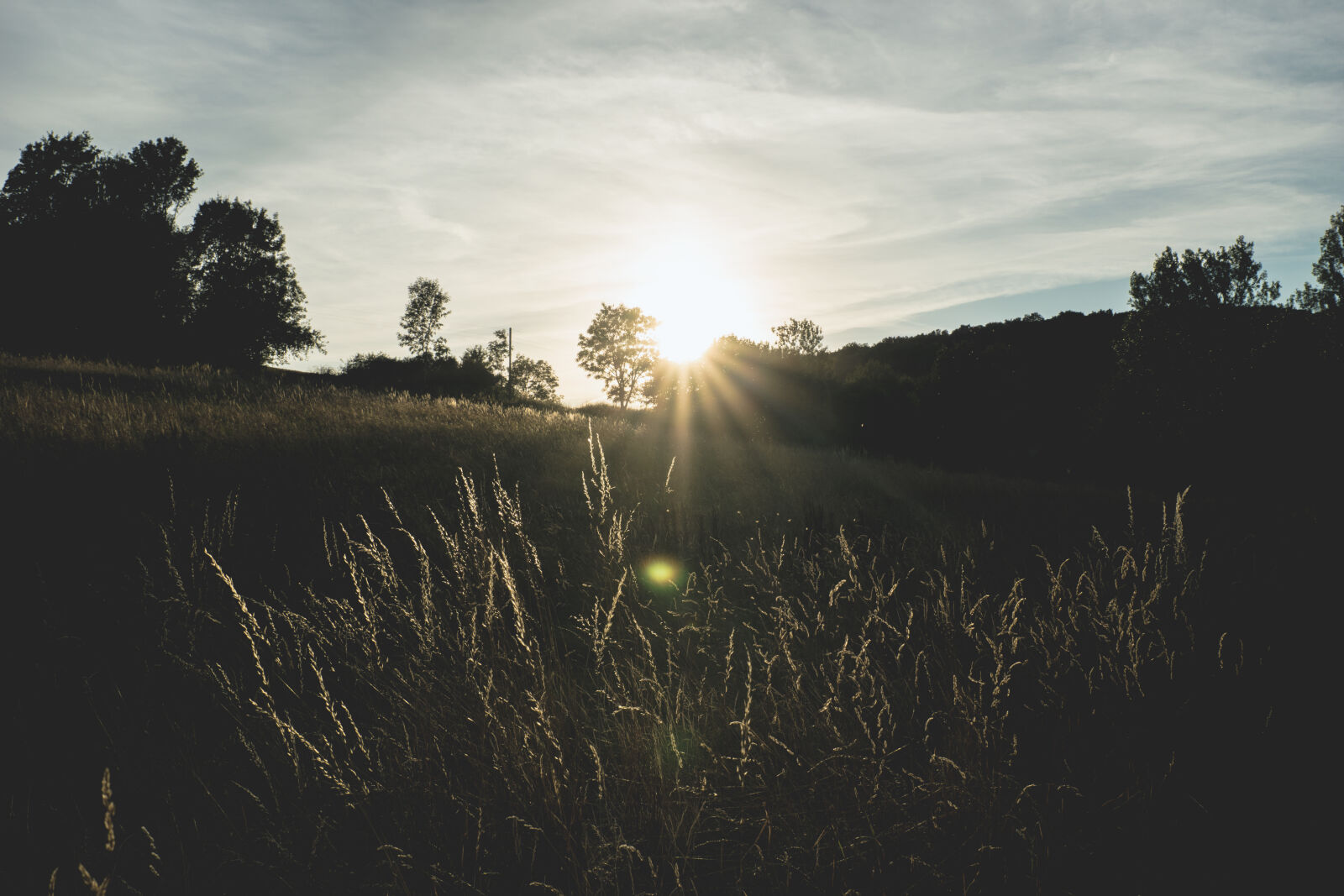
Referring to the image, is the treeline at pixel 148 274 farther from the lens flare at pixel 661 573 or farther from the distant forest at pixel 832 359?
the lens flare at pixel 661 573

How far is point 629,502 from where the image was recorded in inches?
255

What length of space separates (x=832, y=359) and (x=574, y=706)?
29.2 metres

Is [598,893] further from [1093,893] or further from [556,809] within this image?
[1093,893]

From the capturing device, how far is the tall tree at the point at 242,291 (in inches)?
1255

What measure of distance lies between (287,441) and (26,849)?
5119mm

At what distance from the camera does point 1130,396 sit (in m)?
27.7

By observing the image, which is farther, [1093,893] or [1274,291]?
[1274,291]

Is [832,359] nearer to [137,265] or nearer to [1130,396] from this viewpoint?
[1130,396]

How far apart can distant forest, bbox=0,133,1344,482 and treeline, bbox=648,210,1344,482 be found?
72 millimetres

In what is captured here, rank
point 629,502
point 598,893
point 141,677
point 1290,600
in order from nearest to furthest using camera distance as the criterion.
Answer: point 598,893
point 141,677
point 1290,600
point 629,502

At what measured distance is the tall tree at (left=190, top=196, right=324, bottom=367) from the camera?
105ft

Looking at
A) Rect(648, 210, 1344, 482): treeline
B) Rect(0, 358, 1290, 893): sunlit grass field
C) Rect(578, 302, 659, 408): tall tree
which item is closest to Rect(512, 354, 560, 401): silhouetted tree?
Rect(578, 302, 659, 408): tall tree

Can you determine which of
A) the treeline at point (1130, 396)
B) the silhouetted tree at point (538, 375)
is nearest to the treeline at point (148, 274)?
the treeline at point (1130, 396)

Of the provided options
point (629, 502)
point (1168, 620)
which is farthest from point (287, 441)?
point (1168, 620)
